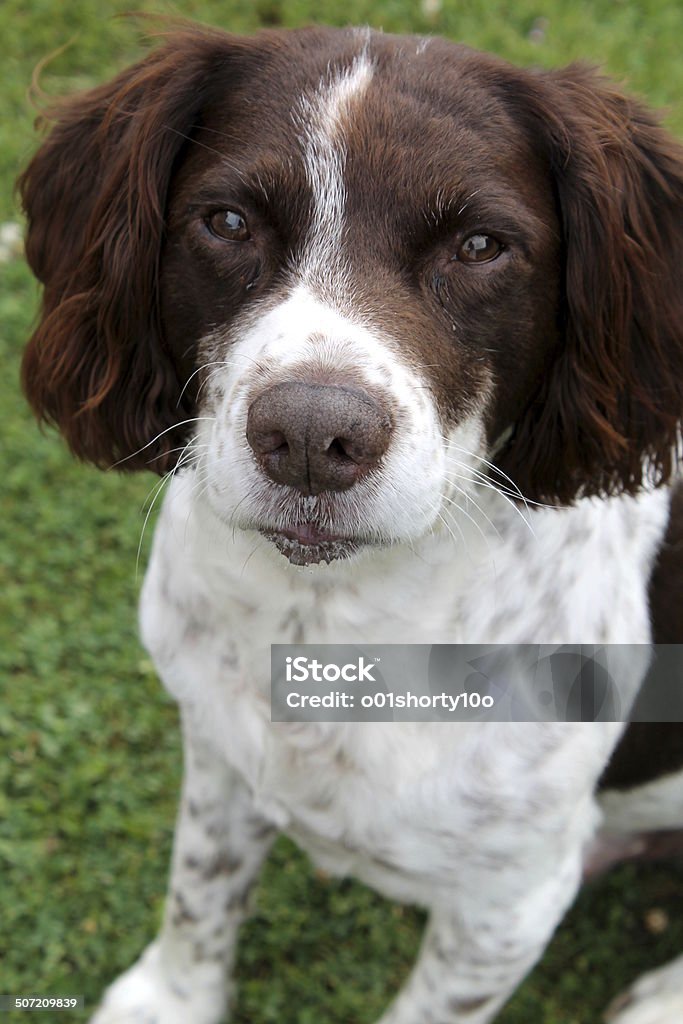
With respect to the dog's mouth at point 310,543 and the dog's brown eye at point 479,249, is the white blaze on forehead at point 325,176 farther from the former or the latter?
the dog's mouth at point 310,543

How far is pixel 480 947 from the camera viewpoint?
2.80 metres

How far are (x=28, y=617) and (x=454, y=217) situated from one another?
262 centimetres

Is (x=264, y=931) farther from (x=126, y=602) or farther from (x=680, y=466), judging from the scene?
(x=680, y=466)

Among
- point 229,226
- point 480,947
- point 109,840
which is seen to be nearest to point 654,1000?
point 480,947

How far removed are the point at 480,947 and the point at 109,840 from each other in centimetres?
143

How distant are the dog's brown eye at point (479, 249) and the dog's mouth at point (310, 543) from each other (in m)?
0.56

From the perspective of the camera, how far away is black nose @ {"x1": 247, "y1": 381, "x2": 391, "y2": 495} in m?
1.88

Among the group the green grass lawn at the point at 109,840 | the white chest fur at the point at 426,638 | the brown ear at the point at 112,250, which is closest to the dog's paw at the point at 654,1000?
the green grass lawn at the point at 109,840

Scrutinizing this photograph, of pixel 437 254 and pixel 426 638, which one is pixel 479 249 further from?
pixel 426 638

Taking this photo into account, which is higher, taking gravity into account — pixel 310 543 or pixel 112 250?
pixel 112 250

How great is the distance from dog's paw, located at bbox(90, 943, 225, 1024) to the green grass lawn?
12cm

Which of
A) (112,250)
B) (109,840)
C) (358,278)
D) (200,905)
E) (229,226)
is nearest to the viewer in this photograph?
(358,278)

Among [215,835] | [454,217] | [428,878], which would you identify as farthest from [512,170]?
[215,835]

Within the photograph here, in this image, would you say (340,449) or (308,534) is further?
(308,534)
